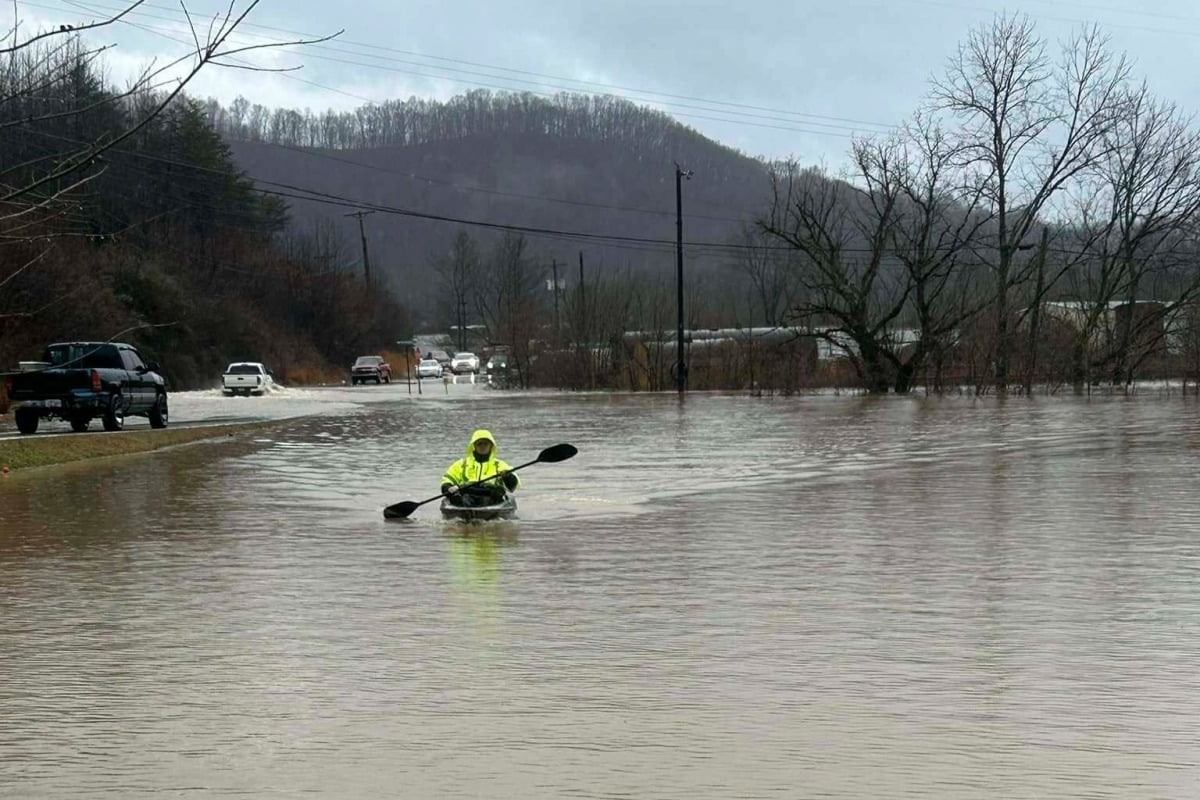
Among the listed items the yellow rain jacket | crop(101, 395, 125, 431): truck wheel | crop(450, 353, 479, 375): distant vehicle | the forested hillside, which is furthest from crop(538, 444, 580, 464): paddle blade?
the forested hillside

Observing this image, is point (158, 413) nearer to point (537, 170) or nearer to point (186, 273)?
point (186, 273)

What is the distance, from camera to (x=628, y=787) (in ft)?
21.9

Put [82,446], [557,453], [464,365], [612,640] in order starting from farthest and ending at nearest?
1. [464,365]
2. [82,446]
3. [557,453]
4. [612,640]

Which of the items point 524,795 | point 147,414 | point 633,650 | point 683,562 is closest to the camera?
point 524,795

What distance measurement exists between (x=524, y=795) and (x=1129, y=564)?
8992 mm

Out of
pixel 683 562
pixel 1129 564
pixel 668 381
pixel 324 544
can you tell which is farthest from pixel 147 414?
pixel 668 381

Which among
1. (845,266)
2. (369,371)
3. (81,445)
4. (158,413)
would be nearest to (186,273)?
(369,371)

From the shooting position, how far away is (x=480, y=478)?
1817 centimetres

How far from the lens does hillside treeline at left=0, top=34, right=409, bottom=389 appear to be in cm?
5256

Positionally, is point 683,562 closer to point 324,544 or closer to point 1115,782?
point 324,544

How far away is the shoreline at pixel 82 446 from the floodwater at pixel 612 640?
335 centimetres

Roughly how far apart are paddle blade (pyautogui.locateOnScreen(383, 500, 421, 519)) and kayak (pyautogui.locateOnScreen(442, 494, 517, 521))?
0.41 m

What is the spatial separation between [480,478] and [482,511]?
1.39 feet

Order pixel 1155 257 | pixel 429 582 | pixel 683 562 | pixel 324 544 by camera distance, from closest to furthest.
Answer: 1. pixel 429 582
2. pixel 683 562
3. pixel 324 544
4. pixel 1155 257
